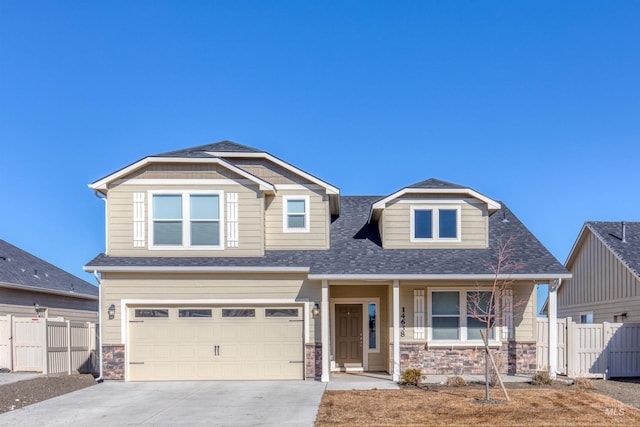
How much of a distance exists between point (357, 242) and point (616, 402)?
759 cm

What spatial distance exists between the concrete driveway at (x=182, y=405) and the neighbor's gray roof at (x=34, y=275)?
7.21 m

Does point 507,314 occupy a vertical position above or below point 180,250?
below

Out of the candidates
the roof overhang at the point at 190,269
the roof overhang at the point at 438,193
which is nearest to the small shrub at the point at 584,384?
the roof overhang at the point at 438,193

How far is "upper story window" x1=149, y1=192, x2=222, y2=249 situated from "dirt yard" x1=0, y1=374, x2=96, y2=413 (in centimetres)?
382

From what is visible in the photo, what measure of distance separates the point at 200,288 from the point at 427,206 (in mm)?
6510

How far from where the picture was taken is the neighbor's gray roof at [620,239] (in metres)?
17.5

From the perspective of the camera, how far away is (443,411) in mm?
10383

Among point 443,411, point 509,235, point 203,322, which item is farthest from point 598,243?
point 203,322

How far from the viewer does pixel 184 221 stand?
593 inches

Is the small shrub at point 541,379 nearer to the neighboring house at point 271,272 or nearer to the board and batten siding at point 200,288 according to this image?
the neighboring house at point 271,272

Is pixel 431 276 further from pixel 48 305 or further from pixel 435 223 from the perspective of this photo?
pixel 48 305

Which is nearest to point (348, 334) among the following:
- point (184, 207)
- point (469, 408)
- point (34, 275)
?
point (184, 207)

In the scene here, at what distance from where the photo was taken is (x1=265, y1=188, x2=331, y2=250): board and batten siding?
15.8 m

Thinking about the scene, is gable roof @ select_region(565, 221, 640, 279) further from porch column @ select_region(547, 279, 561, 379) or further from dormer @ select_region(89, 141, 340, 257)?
dormer @ select_region(89, 141, 340, 257)
